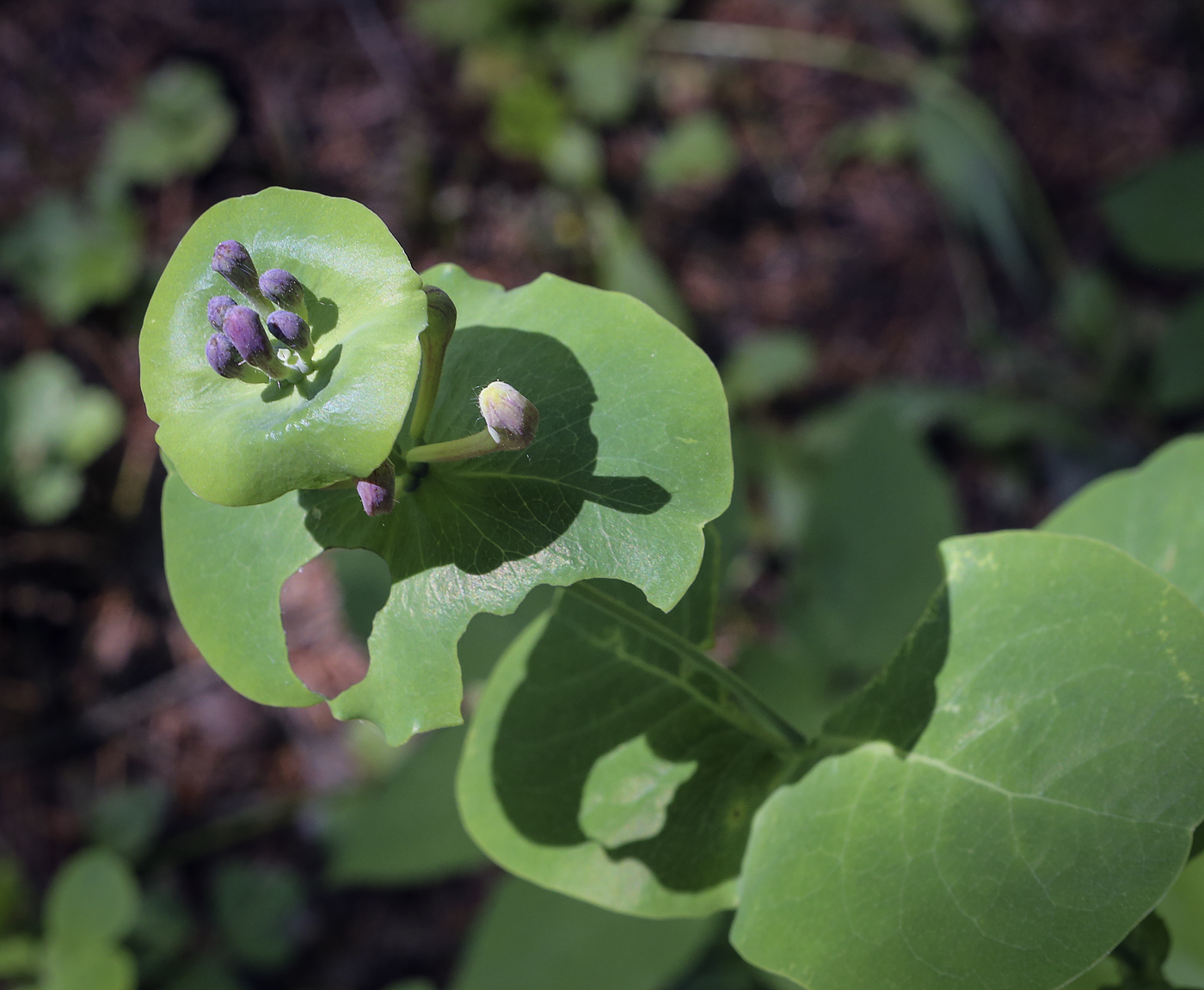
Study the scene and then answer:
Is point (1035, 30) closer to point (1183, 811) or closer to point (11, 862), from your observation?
point (1183, 811)

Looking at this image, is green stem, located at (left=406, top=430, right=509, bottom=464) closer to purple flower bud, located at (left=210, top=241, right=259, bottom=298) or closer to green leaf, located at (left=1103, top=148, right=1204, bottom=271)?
purple flower bud, located at (left=210, top=241, right=259, bottom=298)

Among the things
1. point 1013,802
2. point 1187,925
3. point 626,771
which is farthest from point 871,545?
point 1013,802

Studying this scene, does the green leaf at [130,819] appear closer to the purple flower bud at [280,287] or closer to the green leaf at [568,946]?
the green leaf at [568,946]

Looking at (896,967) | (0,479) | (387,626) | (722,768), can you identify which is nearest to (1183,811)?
(896,967)

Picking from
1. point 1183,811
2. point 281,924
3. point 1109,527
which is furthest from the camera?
point 281,924

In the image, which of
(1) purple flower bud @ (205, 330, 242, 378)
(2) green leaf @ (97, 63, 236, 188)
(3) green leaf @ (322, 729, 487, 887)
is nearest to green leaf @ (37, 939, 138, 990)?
(3) green leaf @ (322, 729, 487, 887)
